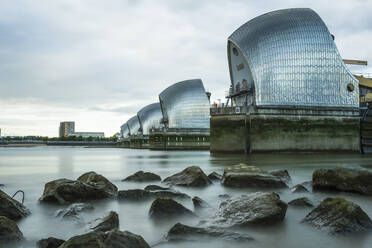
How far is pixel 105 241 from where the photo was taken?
3459 millimetres

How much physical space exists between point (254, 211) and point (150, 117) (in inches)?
3730

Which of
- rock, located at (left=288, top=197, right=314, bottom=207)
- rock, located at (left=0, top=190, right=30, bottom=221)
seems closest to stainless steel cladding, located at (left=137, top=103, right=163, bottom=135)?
rock, located at (left=288, top=197, right=314, bottom=207)

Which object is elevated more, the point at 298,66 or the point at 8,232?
the point at 298,66

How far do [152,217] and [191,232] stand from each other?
1.29m

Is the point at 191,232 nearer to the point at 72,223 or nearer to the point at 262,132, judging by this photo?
the point at 72,223

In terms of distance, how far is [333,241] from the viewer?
14.1 feet

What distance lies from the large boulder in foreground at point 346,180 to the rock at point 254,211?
3.33 meters

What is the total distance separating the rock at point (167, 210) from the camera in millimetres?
5719

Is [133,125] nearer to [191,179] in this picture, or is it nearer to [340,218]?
[191,179]

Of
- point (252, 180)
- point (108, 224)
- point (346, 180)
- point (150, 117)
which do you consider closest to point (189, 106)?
point (150, 117)

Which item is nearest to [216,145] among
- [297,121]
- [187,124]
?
[297,121]

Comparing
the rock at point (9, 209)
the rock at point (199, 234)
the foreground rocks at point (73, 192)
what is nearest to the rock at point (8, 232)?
the rock at point (9, 209)

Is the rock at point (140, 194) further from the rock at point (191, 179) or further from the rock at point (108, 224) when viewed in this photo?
the rock at point (108, 224)

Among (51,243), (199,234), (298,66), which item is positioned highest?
(298,66)
